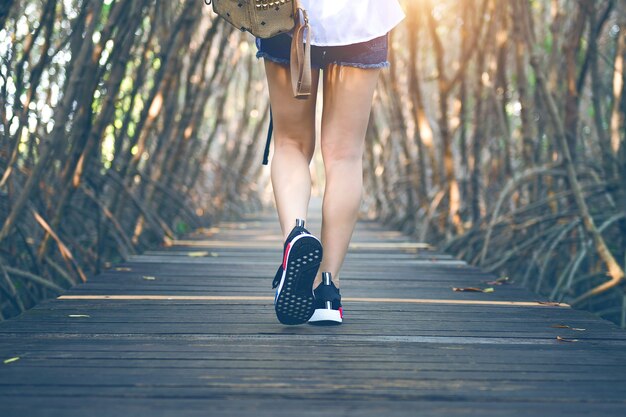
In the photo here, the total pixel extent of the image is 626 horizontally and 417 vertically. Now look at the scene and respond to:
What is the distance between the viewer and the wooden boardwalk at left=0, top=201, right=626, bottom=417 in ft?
5.38

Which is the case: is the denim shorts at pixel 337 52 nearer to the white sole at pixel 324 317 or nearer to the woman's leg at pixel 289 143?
the woman's leg at pixel 289 143

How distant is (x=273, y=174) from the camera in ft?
Result: 8.11

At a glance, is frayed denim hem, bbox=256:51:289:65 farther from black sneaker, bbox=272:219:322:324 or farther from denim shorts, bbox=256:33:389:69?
black sneaker, bbox=272:219:322:324

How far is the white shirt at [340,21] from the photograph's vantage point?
232 centimetres

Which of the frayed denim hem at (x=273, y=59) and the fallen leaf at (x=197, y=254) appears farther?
the fallen leaf at (x=197, y=254)

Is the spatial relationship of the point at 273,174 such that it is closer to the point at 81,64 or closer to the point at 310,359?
the point at 310,359

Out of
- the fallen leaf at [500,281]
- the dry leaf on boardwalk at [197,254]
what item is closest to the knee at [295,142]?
the fallen leaf at [500,281]

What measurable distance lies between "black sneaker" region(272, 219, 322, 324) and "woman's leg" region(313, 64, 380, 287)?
14 cm

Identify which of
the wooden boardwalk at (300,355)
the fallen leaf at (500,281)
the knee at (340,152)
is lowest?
the fallen leaf at (500,281)

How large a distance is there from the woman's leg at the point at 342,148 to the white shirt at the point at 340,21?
95 mm

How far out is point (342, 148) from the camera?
2.46 metres

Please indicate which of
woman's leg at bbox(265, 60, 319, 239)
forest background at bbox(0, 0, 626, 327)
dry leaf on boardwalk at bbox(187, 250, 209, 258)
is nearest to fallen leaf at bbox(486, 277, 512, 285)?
forest background at bbox(0, 0, 626, 327)

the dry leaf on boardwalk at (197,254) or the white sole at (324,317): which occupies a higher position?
the white sole at (324,317)

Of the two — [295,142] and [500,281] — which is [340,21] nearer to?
[295,142]
